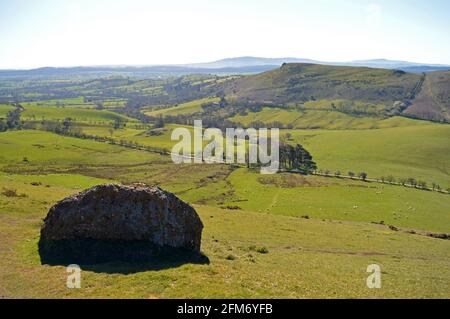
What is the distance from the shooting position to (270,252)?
45.1 meters

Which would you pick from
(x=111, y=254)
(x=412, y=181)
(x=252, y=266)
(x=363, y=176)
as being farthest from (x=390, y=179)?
(x=111, y=254)

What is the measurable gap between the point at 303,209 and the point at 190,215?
71989mm

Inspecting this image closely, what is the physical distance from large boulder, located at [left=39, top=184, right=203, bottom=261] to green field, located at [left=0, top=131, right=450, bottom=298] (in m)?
1.98

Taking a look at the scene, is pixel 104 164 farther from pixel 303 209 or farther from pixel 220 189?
pixel 303 209

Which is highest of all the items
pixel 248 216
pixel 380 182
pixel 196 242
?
pixel 196 242

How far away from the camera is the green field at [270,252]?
27719mm

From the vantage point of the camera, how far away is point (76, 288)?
27188mm

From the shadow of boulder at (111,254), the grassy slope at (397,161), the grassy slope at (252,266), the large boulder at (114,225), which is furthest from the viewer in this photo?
the grassy slope at (397,161)

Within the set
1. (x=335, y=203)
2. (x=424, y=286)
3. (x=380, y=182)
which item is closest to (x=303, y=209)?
(x=335, y=203)

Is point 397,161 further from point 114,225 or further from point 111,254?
point 111,254

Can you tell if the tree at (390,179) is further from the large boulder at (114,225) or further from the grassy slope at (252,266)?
the large boulder at (114,225)

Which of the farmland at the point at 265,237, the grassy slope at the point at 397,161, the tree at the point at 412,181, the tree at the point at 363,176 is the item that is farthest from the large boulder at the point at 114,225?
the grassy slope at the point at 397,161

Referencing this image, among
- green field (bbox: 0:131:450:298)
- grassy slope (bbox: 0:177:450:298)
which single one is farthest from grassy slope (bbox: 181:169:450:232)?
grassy slope (bbox: 0:177:450:298)

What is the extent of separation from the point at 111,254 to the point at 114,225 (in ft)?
7.84
